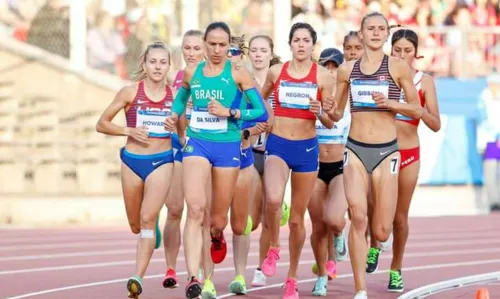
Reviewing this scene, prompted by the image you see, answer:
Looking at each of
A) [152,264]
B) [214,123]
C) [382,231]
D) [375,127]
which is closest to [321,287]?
[382,231]

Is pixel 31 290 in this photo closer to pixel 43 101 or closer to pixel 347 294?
pixel 347 294

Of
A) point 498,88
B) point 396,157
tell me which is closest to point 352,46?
point 396,157

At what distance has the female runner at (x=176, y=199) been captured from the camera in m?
12.5

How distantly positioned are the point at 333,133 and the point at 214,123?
2.04 meters

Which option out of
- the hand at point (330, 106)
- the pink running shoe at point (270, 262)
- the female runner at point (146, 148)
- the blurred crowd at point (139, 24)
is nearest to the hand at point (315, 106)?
the hand at point (330, 106)

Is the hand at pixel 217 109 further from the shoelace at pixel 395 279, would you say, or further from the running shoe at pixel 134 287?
the shoelace at pixel 395 279

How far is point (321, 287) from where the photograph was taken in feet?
40.0

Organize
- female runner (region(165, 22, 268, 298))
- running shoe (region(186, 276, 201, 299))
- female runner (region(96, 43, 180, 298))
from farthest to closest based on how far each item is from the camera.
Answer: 1. female runner (region(96, 43, 180, 298))
2. female runner (region(165, 22, 268, 298))
3. running shoe (region(186, 276, 201, 299))

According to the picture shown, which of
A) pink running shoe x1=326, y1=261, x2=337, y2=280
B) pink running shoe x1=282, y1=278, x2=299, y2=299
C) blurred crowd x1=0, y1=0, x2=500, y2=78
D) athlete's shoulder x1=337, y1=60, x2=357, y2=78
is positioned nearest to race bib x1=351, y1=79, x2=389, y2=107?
athlete's shoulder x1=337, y1=60, x2=357, y2=78

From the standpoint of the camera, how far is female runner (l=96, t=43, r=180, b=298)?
11375mm

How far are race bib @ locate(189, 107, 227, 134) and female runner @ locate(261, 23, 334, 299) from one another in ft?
2.56

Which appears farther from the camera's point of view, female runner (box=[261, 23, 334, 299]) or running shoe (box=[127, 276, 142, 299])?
female runner (box=[261, 23, 334, 299])

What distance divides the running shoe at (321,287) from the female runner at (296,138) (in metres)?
0.39

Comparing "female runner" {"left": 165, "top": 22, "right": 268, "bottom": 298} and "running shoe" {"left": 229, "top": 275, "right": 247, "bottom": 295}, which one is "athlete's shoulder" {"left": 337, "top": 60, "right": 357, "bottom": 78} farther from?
"running shoe" {"left": 229, "top": 275, "right": 247, "bottom": 295}
